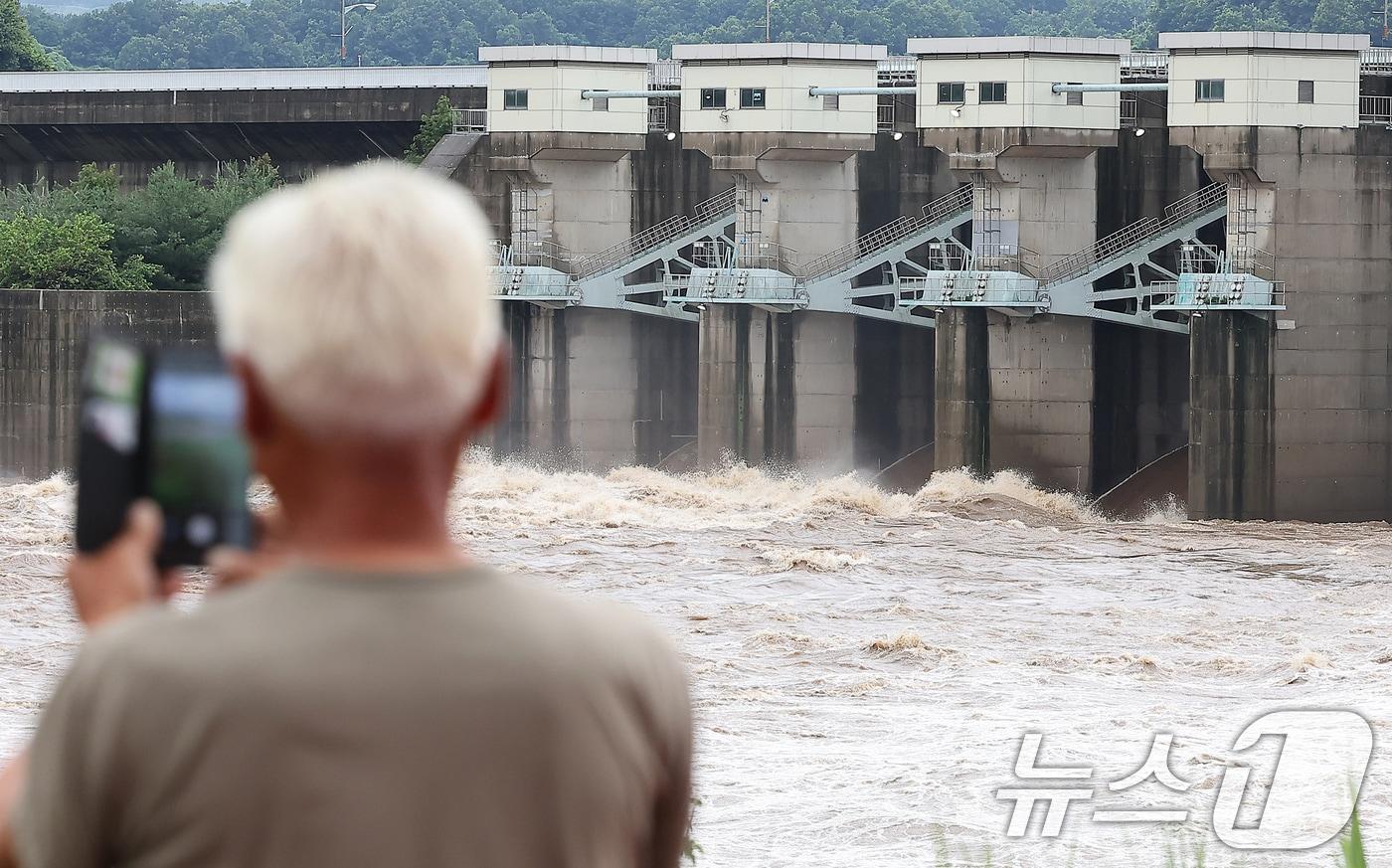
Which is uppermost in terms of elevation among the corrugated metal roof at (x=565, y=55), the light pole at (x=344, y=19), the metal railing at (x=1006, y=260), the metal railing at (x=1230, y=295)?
the light pole at (x=344, y=19)

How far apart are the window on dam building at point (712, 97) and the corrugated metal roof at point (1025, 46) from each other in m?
3.96

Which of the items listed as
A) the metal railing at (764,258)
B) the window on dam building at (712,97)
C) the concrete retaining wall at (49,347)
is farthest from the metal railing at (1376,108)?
the concrete retaining wall at (49,347)

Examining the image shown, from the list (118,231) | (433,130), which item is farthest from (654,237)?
(118,231)

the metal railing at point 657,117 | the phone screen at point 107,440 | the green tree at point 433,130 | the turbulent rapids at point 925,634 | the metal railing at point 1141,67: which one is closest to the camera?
the phone screen at point 107,440

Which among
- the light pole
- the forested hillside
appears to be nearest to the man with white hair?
the light pole

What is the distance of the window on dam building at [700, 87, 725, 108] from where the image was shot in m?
37.8

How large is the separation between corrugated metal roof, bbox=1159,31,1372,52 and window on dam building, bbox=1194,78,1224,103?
546mm

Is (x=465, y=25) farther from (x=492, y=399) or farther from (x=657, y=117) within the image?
(x=492, y=399)

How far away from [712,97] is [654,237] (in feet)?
11.2

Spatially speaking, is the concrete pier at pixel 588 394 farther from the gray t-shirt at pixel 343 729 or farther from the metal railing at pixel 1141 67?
the gray t-shirt at pixel 343 729

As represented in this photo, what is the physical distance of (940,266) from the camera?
124 feet

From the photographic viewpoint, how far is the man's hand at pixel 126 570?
189 cm

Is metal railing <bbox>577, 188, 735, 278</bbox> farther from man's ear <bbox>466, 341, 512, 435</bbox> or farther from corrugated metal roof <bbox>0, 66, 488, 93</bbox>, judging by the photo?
man's ear <bbox>466, 341, 512, 435</bbox>

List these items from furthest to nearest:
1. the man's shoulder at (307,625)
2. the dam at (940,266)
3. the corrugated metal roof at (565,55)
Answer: the corrugated metal roof at (565,55) < the dam at (940,266) < the man's shoulder at (307,625)
